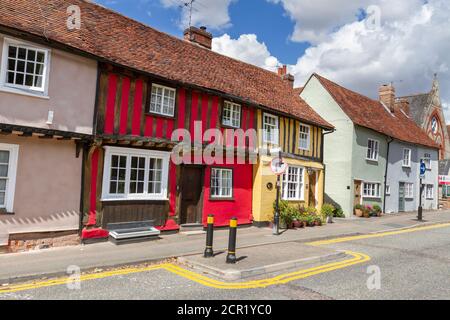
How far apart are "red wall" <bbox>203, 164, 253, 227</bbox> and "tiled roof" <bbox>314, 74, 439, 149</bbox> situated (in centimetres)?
992

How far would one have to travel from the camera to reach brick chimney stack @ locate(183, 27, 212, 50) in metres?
16.9

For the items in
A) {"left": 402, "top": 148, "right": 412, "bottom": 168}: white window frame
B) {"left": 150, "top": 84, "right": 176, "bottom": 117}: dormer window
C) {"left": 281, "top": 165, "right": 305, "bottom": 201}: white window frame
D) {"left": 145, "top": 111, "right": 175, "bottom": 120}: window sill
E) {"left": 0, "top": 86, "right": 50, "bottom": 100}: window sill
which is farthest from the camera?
{"left": 402, "top": 148, "right": 412, "bottom": 168}: white window frame

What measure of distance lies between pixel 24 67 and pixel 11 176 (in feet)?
9.14

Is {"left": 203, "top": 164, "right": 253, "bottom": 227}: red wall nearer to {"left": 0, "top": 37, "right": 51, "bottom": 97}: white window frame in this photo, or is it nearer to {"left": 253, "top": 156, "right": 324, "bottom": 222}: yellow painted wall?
{"left": 253, "top": 156, "right": 324, "bottom": 222}: yellow painted wall

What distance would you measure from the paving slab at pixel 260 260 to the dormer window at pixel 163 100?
5.28 meters

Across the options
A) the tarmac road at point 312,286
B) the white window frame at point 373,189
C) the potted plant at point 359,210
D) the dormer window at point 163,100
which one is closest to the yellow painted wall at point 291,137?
the dormer window at point 163,100

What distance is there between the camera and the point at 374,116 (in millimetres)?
25391

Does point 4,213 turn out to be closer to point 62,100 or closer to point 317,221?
point 62,100

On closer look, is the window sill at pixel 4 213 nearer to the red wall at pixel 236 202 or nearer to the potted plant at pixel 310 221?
the red wall at pixel 236 202

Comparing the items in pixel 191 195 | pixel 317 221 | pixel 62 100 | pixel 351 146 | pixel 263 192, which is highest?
pixel 351 146

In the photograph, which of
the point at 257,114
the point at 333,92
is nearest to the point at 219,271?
the point at 257,114


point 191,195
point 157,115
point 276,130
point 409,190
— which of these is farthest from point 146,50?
point 409,190

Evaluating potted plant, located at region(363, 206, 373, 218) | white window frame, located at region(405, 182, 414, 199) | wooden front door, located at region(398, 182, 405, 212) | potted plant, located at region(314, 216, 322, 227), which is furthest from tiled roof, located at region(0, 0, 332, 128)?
white window frame, located at region(405, 182, 414, 199)
